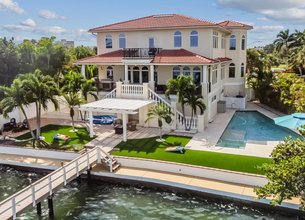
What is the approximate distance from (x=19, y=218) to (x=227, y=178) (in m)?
11.1

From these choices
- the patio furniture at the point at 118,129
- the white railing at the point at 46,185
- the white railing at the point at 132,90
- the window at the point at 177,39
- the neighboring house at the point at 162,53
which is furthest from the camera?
the window at the point at 177,39

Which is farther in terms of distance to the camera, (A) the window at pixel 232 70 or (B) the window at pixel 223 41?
(A) the window at pixel 232 70

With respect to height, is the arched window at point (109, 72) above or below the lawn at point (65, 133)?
above

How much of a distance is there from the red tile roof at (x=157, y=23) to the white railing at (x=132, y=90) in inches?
274

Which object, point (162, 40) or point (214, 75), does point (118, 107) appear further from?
point (214, 75)

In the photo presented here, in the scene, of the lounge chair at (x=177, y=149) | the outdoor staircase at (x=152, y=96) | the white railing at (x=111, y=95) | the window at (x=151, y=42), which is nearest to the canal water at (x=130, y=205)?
the lounge chair at (x=177, y=149)

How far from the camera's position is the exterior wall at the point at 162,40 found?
103ft

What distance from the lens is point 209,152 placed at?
22078 mm

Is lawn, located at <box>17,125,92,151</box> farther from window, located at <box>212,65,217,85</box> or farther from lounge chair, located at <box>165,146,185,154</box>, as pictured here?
window, located at <box>212,65,217,85</box>

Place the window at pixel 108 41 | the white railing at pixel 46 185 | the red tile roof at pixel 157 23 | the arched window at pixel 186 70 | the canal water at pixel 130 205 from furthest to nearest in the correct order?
the window at pixel 108 41, the arched window at pixel 186 70, the red tile roof at pixel 157 23, the canal water at pixel 130 205, the white railing at pixel 46 185

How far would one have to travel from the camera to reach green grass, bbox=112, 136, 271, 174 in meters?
19.7

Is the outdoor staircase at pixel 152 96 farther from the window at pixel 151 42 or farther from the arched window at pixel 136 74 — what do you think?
the window at pixel 151 42

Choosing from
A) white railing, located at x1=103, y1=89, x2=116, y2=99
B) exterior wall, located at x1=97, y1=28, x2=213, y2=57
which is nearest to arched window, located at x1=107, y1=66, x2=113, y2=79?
exterior wall, located at x1=97, y1=28, x2=213, y2=57

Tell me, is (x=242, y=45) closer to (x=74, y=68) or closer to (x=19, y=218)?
(x=74, y=68)
